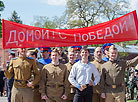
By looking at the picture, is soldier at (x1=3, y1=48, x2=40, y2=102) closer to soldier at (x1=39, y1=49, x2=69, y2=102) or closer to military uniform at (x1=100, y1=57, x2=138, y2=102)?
soldier at (x1=39, y1=49, x2=69, y2=102)

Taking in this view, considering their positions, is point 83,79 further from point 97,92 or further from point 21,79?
point 21,79

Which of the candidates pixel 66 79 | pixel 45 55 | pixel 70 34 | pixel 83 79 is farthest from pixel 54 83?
pixel 45 55

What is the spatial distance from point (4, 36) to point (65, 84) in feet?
6.77

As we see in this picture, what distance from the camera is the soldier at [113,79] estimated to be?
21.3 feet

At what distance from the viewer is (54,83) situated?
6.51 meters

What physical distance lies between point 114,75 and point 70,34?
1.67m

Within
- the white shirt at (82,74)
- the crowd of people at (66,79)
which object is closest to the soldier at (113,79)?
the crowd of people at (66,79)

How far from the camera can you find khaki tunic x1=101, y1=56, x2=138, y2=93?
21.4ft

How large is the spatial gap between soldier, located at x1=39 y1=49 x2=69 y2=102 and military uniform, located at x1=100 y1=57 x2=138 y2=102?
1.02m

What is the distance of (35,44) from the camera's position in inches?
271

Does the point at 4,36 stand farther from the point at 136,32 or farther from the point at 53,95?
the point at 136,32

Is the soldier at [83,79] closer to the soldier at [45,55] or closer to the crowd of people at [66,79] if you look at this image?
the crowd of people at [66,79]

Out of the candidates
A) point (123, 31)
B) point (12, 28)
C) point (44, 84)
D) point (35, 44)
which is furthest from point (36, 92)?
point (123, 31)

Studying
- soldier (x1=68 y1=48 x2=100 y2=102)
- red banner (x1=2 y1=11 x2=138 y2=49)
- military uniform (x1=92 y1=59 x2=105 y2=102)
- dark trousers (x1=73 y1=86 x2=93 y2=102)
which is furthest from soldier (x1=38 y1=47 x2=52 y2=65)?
dark trousers (x1=73 y1=86 x2=93 y2=102)
